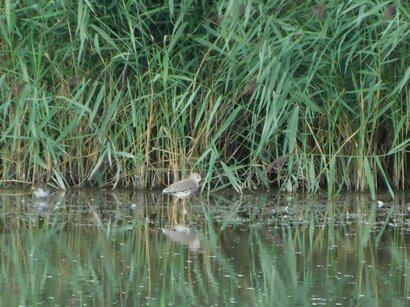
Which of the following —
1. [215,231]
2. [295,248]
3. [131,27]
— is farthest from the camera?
[131,27]

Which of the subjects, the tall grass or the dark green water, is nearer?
the dark green water

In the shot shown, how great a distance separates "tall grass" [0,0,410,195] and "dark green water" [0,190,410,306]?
0.31m

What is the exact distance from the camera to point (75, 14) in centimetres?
1190

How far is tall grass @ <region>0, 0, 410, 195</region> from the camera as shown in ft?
38.5

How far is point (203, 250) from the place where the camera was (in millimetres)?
9906

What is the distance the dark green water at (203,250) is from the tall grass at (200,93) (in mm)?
312

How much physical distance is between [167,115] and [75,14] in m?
1.20

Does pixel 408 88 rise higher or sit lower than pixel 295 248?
higher

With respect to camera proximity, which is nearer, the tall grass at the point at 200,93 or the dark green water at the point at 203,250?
the dark green water at the point at 203,250

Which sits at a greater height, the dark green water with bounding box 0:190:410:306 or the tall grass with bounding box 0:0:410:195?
the tall grass with bounding box 0:0:410:195

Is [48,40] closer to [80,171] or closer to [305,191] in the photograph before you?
[80,171]

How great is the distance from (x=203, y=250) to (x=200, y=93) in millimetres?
2666

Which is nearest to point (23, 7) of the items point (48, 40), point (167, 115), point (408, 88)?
point (48, 40)

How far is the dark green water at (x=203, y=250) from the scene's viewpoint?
8.35m
